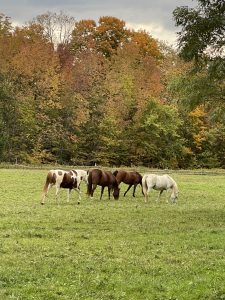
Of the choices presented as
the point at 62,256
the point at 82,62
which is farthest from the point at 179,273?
the point at 82,62

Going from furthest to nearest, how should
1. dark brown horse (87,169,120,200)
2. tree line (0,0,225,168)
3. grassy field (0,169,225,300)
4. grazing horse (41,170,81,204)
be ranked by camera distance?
tree line (0,0,225,168) → dark brown horse (87,169,120,200) → grazing horse (41,170,81,204) → grassy field (0,169,225,300)

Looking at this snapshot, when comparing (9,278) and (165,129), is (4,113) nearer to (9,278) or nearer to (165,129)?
(165,129)

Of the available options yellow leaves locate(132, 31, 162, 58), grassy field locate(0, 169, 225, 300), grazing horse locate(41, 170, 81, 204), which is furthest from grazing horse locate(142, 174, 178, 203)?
yellow leaves locate(132, 31, 162, 58)

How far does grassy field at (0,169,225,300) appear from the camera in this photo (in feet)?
31.4

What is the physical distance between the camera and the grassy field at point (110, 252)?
957 cm

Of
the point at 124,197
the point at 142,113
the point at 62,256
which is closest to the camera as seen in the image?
the point at 62,256

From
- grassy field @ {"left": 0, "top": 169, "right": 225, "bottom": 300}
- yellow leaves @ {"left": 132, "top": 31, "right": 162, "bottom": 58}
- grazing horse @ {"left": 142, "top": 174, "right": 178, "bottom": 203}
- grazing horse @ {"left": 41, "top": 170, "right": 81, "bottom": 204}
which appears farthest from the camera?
yellow leaves @ {"left": 132, "top": 31, "right": 162, "bottom": 58}

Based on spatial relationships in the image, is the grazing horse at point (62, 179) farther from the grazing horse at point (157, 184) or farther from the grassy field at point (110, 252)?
the grazing horse at point (157, 184)

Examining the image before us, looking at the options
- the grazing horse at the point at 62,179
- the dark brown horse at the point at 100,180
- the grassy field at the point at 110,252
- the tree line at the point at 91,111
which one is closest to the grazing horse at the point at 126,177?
the dark brown horse at the point at 100,180

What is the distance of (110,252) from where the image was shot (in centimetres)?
1284

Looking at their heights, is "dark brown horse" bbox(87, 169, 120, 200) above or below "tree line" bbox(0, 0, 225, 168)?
below

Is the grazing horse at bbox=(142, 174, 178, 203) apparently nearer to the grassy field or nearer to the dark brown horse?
the dark brown horse

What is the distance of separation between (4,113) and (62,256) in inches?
2068

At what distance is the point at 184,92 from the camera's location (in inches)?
867
